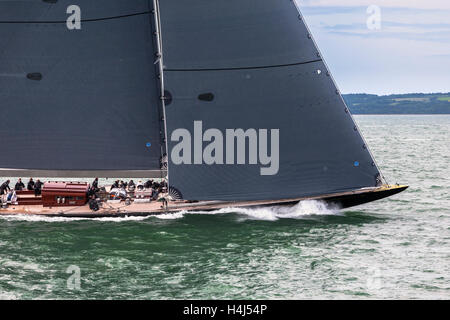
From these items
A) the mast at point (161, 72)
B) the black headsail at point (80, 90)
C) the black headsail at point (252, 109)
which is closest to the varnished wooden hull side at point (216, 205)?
the black headsail at point (252, 109)

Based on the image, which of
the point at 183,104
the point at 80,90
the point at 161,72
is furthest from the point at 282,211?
the point at 80,90

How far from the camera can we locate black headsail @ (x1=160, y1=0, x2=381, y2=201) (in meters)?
30.4

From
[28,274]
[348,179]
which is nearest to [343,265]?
[348,179]

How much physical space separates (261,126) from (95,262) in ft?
34.5

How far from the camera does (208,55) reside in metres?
30.7

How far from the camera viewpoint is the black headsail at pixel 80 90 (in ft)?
105

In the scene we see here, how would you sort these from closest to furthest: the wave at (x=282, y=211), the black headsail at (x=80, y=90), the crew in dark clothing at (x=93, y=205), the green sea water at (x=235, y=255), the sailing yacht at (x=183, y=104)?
the green sea water at (x=235, y=255) → the sailing yacht at (x=183, y=104) → the crew in dark clothing at (x=93, y=205) → the black headsail at (x=80, y=90) → the wave at (x=282, y=211)

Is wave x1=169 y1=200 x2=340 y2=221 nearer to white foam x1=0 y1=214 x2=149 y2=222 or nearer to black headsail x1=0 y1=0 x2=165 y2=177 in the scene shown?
white foam x1=0 y1=214 x2=149 y2=222

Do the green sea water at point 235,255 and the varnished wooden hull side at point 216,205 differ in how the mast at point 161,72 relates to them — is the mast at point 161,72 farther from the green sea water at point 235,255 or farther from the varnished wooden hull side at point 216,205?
the green sea water at point 235,255

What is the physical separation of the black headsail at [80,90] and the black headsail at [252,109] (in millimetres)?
2123

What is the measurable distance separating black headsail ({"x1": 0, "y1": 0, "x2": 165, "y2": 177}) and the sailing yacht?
5 centimetres

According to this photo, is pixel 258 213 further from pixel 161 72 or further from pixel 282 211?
pixel 161 72

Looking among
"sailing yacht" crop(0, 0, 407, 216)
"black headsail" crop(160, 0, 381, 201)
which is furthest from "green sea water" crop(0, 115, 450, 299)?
"black headsail" crop(160, 0, 381, 201)
